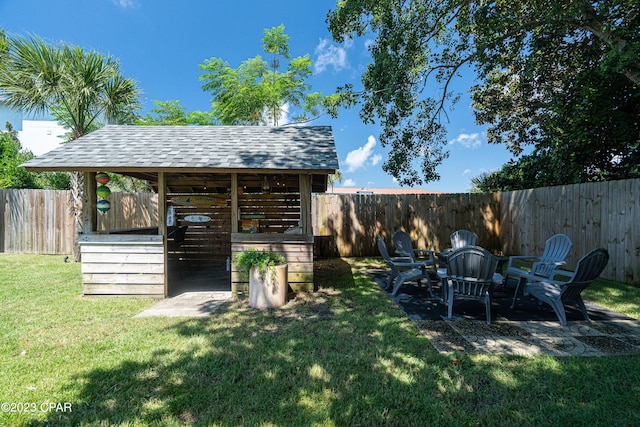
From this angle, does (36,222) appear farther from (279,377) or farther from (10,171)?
(279,377)

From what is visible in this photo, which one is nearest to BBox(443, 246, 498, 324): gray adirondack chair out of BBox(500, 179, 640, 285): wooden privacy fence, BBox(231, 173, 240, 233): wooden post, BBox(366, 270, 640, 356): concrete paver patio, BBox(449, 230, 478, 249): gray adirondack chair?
BBox(366, 270, 640, 356): concrete paver patio

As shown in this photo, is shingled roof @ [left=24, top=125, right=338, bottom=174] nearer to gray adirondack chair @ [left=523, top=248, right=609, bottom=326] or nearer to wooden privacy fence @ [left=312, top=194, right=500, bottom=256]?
Answer: wooden privacy fence @ [left=312, top=194, right=500, bottom=256]

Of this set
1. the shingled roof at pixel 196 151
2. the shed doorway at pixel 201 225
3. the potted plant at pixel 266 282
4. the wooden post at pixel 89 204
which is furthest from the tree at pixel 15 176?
the potted plant at pixel 266 282

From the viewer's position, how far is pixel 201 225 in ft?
25.6

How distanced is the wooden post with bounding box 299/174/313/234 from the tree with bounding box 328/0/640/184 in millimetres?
3945

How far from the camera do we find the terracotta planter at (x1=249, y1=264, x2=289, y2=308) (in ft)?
14.6

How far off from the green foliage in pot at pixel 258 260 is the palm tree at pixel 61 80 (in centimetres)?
628

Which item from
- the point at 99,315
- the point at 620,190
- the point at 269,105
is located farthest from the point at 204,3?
the point at 620,190

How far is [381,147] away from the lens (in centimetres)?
977

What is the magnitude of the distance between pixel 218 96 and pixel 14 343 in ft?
43.7

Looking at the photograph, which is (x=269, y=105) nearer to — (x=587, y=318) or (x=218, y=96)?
(x=218, y=96)

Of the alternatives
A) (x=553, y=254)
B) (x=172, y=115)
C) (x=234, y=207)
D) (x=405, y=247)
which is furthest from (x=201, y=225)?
(x=172, y=115)

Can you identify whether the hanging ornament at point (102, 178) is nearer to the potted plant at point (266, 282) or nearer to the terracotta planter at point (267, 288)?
the potted plant at point (266, 282)

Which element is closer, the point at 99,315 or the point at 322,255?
the point at 99,315
